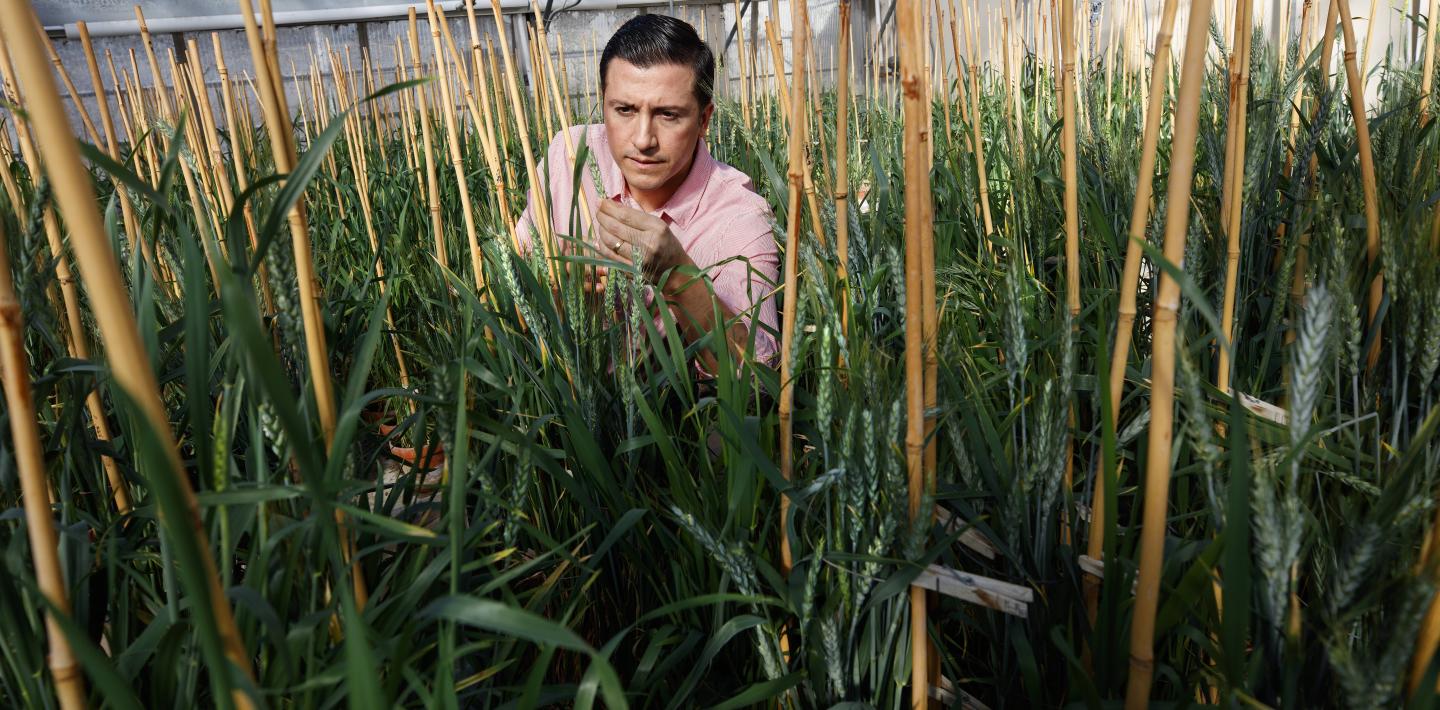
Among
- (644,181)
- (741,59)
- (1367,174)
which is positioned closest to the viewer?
(1367,174)

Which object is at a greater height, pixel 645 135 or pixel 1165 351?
pixel 645 135

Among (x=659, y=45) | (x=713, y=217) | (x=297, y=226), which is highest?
(x=659, y=45)

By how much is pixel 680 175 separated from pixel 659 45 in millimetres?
209

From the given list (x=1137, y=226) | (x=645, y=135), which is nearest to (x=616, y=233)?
(x=645, y=135)

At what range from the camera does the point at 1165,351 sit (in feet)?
1.48

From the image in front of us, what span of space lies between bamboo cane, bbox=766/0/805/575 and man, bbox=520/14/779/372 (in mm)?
515

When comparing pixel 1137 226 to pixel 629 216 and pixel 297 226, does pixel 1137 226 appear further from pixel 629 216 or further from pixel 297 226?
pixel 629 216

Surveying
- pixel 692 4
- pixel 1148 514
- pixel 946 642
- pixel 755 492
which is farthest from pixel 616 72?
pixel 692 4

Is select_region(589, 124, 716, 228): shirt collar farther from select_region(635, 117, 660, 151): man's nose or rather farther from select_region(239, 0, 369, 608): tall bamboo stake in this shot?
select_region(239, 0, 369, 608): tall bamboo stake

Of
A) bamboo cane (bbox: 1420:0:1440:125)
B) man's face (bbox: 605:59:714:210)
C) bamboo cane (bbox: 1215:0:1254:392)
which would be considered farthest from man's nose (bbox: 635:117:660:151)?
bamboo cane (bbox: 1420:0:1440:125)

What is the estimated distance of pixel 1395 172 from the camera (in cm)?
102

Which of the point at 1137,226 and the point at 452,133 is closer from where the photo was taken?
the point at 1137,226

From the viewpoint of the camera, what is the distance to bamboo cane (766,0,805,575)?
625mm

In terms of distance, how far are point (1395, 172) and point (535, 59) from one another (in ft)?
4.15
